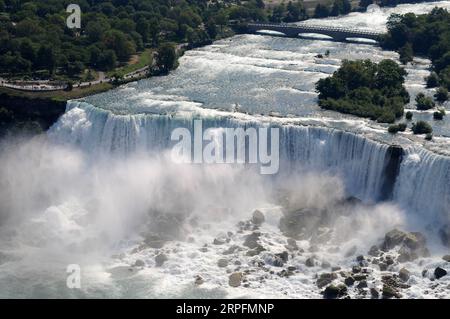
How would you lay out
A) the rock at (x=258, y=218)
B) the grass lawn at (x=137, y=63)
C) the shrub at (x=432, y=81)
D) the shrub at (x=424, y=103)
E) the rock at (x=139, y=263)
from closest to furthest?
1. the rock at (x=139, y=263)
2. the rock at (x=258, y=218)
3. the shrub at (x=424, y=103)
4. the shrub at (x=432, y=81)
5. the grass lawn at (x=137, y=63)

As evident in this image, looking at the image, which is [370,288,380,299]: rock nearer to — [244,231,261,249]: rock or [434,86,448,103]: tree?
[244,231,261,249]: rock

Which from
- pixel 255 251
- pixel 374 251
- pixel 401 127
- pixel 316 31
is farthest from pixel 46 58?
pixel 374 251

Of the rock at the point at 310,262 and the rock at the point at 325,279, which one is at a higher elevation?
the rock at the point at 310,262

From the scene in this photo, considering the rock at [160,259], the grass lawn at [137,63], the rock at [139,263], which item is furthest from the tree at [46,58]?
the rock at [160,259]

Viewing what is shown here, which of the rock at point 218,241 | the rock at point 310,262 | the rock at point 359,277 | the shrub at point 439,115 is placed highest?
the shrub at point 439,115

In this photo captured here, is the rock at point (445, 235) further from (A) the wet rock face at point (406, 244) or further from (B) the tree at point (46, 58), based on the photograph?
(B) the tree at point (46, 58)

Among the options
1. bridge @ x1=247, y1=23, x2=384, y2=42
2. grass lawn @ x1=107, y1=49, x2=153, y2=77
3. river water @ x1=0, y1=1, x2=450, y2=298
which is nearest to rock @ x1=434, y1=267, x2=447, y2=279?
river water @ x1=0, y1=1, x2=450, y2=298

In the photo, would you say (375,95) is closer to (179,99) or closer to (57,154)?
(179,99)
